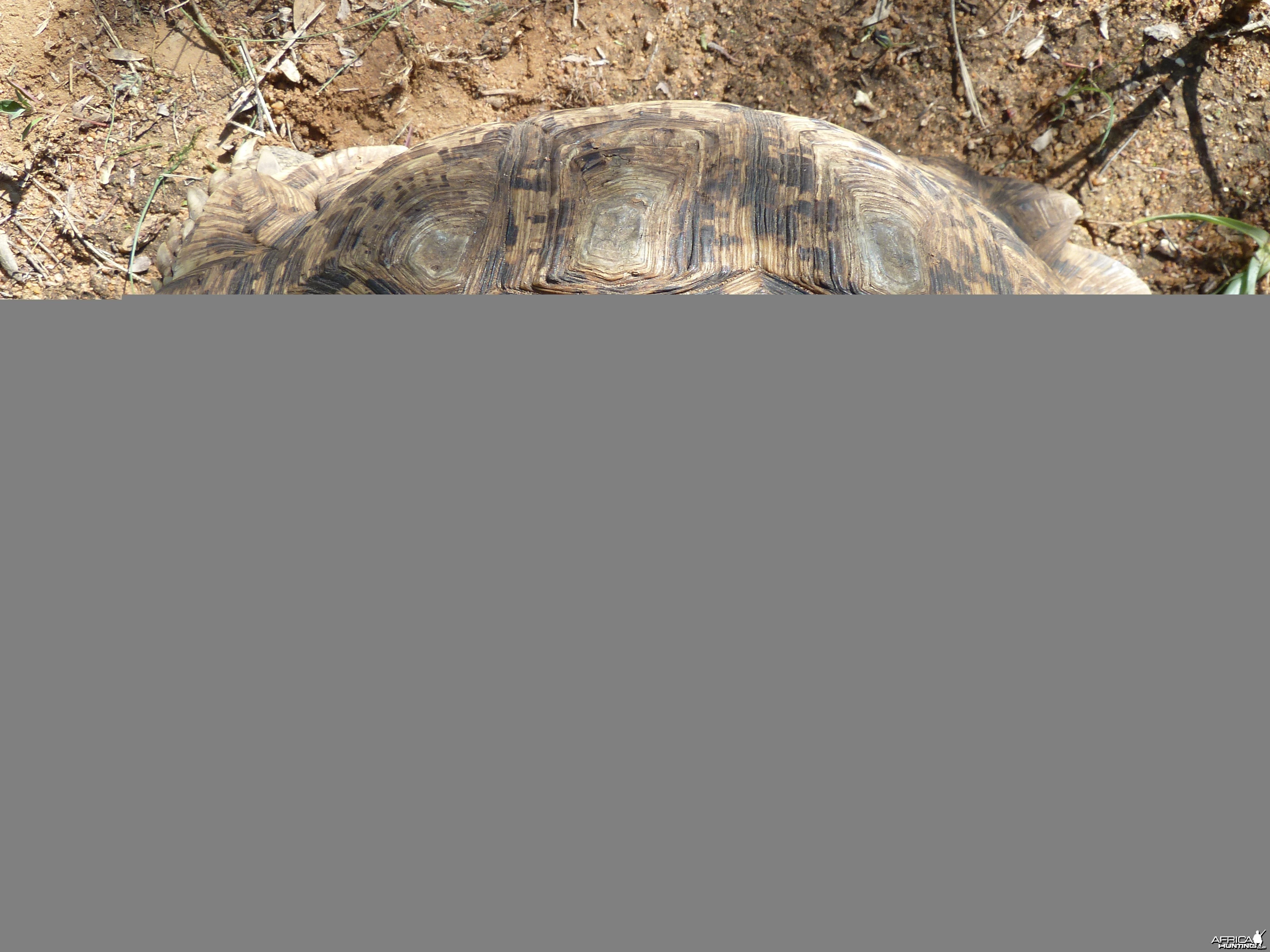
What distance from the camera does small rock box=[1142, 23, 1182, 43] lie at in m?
2.28

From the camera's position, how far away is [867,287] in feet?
4.70

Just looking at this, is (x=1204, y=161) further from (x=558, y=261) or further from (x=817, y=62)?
(x=558, y=261)

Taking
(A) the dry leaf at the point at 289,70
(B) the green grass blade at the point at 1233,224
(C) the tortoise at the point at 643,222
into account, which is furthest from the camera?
(A) the dry leaf at the point at 289,70

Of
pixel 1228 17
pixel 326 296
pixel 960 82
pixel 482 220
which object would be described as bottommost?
pixel 326 296

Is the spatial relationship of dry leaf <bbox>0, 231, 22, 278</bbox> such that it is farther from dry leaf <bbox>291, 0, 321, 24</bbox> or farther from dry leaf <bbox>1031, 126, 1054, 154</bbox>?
dry leaf <bbox>1031, 126, 1054, 154</bbox>

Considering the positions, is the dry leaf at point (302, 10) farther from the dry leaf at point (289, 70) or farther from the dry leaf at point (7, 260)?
the dry leaf at point (7, 260)

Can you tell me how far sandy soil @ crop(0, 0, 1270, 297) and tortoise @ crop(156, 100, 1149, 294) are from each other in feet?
1.96

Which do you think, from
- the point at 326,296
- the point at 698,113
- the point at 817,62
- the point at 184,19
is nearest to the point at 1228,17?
the point at 817,62

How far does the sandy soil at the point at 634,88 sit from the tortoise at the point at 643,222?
60 cm

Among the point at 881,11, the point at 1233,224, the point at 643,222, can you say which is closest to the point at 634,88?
the point at 881,11

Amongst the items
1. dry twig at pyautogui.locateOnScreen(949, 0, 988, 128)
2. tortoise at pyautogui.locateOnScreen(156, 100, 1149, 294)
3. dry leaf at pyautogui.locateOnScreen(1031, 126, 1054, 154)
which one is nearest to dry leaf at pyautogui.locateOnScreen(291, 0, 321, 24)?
tortoise at pyautogui.locateOnScreen(156, 100, 1149, 294)

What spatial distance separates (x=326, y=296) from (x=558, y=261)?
778 mm

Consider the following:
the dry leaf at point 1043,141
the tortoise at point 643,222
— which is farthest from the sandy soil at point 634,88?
the tortoise at point 643,222

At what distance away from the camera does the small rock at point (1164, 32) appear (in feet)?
7.47
